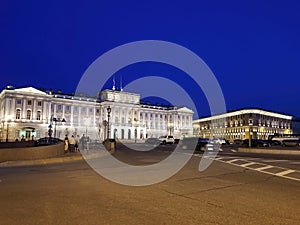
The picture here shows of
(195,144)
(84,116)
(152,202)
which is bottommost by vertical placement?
(152,202)

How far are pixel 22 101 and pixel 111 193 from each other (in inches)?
4175

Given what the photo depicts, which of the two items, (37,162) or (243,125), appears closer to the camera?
(37,162)

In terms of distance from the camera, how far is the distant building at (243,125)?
436 feet

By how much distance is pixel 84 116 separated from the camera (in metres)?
123

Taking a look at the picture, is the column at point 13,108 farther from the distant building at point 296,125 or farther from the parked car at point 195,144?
the distant building at point 296,125

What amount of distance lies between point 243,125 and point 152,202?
134 m

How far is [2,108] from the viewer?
106188 mm

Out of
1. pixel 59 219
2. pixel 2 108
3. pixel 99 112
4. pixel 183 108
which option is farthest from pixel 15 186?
pixel 183 108

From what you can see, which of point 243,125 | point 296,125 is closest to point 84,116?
point 243,125

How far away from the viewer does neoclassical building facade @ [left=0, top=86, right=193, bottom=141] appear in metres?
102

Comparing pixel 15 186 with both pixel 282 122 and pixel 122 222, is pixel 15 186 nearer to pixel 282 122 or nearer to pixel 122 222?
pixel 122 222

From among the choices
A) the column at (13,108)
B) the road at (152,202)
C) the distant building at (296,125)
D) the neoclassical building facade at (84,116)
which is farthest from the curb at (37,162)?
the distant building at (296,125)

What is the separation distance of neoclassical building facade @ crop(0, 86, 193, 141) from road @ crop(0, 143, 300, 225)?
75.0 m

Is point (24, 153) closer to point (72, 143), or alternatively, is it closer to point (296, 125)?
point (72, 143)
